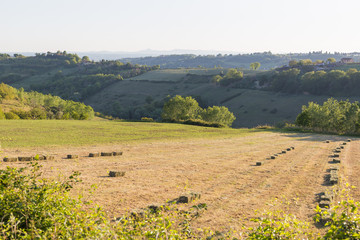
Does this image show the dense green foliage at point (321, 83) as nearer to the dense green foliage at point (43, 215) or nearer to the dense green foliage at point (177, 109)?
the dense green foliage at point (177, 109)

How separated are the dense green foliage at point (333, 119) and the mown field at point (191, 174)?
146 ft

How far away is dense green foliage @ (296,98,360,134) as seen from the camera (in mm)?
Result: 71562

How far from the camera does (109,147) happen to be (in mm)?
32625

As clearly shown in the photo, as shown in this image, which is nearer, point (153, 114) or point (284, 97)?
point (153, 114)

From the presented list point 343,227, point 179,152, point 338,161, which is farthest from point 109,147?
point 343,227

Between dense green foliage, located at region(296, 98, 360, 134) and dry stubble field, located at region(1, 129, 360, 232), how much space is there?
43.6 metres

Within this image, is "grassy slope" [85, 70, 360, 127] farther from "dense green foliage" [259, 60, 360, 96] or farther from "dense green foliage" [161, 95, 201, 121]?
"dense green foliage" [161, 95, 201, 121]

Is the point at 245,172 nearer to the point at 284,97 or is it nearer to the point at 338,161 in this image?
the point at 338,161

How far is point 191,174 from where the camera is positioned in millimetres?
21406

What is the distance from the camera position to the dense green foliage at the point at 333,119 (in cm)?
7156

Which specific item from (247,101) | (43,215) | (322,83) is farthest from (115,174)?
(322,83)

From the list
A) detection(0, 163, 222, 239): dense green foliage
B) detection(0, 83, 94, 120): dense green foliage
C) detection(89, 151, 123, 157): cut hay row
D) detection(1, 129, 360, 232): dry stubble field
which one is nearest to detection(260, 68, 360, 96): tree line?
detection(0, 83, 94, 120): dense green foliage

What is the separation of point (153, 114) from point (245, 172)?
129470 millimetres

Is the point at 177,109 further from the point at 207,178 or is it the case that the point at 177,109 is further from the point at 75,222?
the point at 75,222
